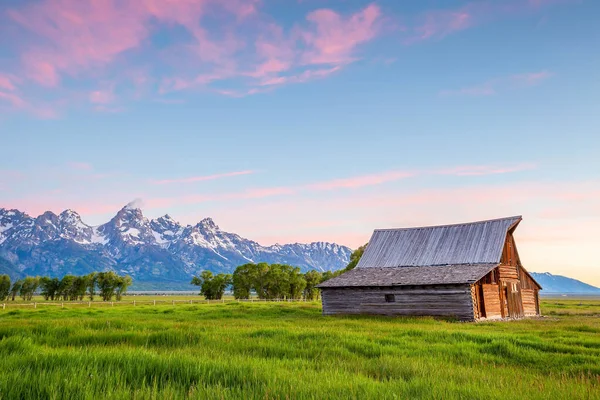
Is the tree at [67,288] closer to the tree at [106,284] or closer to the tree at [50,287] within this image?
the tree at [50,287]

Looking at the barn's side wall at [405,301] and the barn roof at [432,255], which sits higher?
the barn roof at [432,255]

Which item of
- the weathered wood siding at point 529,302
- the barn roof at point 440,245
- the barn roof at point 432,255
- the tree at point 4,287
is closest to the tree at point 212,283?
the tree at point 4,287

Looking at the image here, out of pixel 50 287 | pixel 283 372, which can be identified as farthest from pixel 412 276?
pixel 50 287

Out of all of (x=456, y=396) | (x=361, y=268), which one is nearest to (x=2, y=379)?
(x=456, y=396)

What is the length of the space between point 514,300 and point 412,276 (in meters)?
11.6

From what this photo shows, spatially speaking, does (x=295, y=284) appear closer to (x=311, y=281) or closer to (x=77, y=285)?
(x=311, y=281)

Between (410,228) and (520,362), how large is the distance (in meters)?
37.1

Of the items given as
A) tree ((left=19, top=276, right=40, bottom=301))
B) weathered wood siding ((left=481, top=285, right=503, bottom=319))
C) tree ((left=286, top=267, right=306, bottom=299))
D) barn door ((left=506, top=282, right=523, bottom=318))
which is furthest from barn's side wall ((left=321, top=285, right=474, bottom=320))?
tree ((left=19, top=276, right=40, bottom=301))

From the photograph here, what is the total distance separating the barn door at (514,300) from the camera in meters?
40.9

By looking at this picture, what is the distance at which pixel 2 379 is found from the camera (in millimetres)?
6457

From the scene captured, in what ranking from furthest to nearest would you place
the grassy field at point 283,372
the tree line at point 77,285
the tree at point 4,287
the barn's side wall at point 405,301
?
the tree at point 4,287 < the tree line at point 77,285 < the barn's side wall at point 405,301 < the grassy field at point 283,372

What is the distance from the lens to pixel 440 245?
4419 cm

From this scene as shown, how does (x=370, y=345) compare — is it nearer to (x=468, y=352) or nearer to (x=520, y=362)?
(x=468, y=352)

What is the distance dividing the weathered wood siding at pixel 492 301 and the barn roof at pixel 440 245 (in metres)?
2.59
